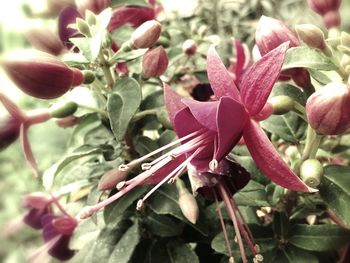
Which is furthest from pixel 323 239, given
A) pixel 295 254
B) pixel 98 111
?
Answer: pixel 98 111

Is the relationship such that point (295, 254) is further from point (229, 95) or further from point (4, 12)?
point (4, 12)

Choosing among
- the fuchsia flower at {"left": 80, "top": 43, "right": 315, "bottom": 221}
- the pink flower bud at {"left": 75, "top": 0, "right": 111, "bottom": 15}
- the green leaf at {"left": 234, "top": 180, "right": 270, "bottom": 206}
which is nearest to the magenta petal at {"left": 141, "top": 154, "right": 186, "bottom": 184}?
the fuchsia flower at {"left": 80, "top": 43, "right": 315, "bottom": 221}

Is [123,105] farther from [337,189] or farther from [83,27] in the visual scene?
[337,189]

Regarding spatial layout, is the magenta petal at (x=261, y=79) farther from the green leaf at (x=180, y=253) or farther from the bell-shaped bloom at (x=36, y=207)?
the bell-shaped bloom at (x=36, y=207)

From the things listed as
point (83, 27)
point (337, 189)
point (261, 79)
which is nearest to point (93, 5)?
point (83, 27)

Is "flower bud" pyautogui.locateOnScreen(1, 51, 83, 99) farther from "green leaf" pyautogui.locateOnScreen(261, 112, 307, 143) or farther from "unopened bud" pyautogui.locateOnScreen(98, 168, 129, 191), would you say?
"green leaf" pyautogui.locateOnScreen(261, 112, 307, 143)

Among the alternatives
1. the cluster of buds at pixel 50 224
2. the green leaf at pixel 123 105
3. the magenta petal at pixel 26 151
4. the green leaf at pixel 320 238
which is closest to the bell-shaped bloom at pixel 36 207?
the cluster of buds at pixel 50 224
